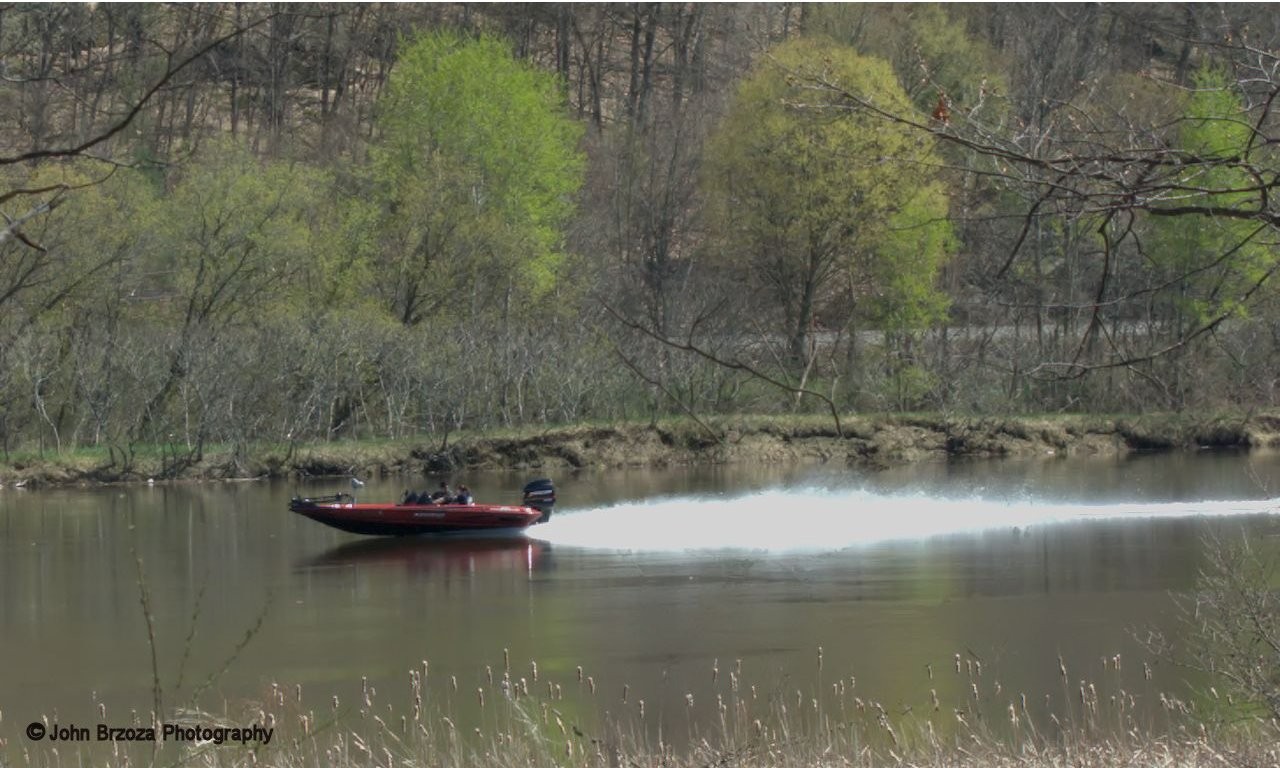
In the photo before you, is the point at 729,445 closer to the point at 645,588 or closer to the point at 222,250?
the point at 222,250

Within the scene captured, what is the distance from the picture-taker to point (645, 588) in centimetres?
2408

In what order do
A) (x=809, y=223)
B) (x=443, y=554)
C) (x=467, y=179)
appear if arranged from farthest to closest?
(x=467, y=179) → (x=809, y=223) → (x=443, y=554)

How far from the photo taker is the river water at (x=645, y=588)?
16906mm

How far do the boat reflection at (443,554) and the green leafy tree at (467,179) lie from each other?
1738cm

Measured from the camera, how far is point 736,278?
5025 centimetres

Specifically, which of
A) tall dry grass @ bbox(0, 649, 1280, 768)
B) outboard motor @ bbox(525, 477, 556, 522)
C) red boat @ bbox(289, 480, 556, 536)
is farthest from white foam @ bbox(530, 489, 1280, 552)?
tall dry grass @ bbox(0, 649, 1280, 768)

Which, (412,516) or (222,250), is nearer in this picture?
(412,516)

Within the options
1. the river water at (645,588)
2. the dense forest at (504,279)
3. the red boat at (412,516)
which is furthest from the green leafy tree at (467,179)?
the red boat at (412,516)

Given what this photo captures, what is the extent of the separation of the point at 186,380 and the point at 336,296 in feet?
22.3

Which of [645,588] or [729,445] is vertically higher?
[645,588]

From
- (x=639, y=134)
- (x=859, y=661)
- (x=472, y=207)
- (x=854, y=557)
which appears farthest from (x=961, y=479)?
(x=639, y=134)

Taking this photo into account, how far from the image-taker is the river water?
16.9 meters

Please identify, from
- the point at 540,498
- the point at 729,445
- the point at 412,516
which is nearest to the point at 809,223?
the point at 729,445

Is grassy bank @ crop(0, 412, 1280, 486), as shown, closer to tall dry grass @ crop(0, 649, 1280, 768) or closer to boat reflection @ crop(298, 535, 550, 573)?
boat reflection @ crop(298, 535, 550, 573)
